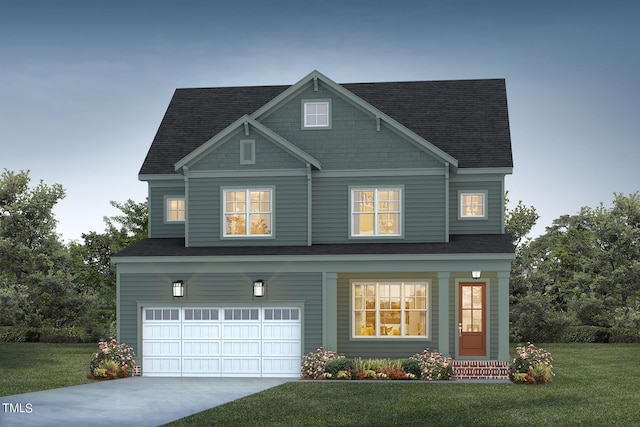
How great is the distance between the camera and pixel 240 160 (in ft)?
89.8

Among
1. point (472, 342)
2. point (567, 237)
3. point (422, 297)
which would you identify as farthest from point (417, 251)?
point (567, 237)

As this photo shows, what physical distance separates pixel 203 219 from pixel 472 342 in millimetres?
9255

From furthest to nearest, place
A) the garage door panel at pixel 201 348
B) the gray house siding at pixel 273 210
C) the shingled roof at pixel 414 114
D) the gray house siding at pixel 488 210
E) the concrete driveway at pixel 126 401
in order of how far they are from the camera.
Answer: the shingled roof at pixel 414 114, the gray house siding at pixel 488 210, the gray house siding at pixel 273 210, the garage door panel at pixel 201 348, the concrete driveway at pixel 126 401

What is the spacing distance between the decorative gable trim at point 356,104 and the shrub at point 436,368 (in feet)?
20.1

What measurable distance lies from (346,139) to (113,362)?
9.90 metres

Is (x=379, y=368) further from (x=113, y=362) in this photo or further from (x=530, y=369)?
(x=113, y=362)

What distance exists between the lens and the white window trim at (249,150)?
27.3m

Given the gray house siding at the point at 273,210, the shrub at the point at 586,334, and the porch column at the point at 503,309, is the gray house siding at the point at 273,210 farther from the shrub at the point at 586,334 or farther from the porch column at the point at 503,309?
the shrub at the point at 586,334

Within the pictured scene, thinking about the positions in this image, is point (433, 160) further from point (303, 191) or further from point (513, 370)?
point (513, 370)

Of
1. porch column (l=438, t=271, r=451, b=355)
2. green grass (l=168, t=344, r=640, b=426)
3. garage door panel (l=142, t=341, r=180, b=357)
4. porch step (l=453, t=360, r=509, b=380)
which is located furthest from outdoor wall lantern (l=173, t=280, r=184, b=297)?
porch step (l=453, t=360, r=509, b=380)

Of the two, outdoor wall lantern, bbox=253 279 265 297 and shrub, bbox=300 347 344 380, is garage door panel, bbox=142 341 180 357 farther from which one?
shrub, bbox=300 347 344 380

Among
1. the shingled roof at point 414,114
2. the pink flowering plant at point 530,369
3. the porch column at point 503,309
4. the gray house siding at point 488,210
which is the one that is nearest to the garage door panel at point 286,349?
the porch column at point 503,309

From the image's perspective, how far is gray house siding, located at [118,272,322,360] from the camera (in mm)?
26031

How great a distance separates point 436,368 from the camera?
2478cm
